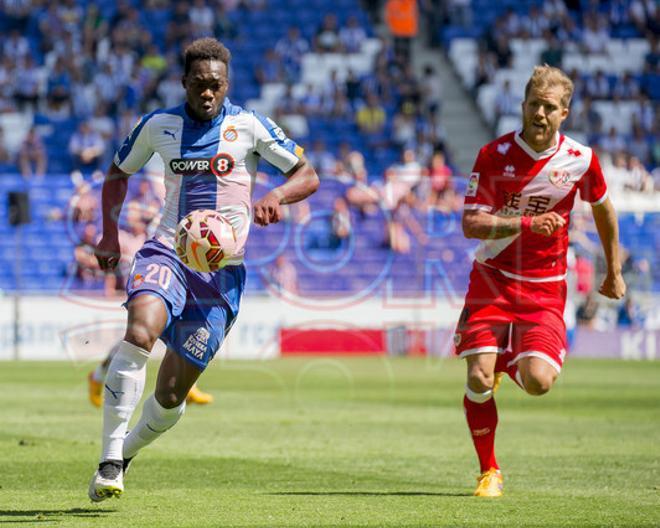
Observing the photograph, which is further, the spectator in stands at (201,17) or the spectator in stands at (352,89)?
the spectator in stands at (201,17)

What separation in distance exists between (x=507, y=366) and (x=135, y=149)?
2.60m

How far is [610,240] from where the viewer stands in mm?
8516

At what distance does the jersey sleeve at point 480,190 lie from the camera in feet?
27.1

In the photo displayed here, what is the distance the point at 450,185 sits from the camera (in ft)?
90.5

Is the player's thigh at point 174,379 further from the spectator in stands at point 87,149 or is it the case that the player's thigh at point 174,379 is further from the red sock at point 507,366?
the spectator in stands at point 87,149

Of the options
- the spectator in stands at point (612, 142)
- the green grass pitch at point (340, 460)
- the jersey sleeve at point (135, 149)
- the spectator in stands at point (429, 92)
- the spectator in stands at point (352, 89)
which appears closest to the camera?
the green grass pitch at point (340, 460)

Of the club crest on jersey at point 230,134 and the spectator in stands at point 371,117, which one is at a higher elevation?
the club crest on jersey at point 230,134

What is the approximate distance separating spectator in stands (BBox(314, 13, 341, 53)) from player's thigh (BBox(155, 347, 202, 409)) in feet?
83.2

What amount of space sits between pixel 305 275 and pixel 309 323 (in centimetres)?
101

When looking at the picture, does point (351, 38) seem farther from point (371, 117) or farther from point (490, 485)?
point (490, 485)

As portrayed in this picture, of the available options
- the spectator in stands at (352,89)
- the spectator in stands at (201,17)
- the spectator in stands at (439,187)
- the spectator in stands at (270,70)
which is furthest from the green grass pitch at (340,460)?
the spectator in stands at (201,17)

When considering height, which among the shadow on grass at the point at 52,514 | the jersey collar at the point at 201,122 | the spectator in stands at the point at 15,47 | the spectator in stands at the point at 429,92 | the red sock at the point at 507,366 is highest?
the jersey collar at the point at 201,122

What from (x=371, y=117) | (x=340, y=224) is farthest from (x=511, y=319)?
(x=371, y=117)

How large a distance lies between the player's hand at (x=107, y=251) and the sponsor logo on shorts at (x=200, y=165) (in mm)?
545
